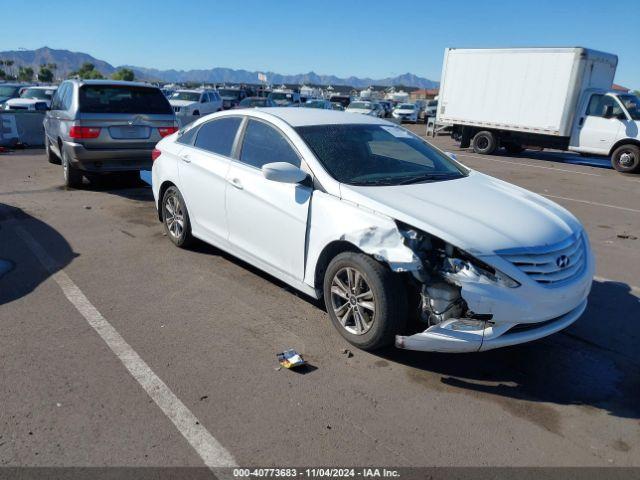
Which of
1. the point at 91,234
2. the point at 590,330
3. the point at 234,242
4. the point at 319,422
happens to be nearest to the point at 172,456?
the point at 319,422

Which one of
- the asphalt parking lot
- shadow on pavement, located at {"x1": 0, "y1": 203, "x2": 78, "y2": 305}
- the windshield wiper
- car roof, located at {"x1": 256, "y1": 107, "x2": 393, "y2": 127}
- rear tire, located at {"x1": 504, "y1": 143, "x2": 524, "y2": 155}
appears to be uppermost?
car roof, located at {"x1": 256, "y1": 107, "x2": 393, "y2": 127}

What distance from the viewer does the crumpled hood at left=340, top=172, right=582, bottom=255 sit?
346 centimetres

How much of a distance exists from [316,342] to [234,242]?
4.83 feet

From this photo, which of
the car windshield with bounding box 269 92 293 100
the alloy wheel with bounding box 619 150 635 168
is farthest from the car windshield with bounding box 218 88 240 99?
the alloy wheel with bounding box 619 150 635 168

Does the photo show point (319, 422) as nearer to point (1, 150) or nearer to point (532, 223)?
point (532, 223)

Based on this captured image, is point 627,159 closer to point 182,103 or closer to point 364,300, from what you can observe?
point 364,300

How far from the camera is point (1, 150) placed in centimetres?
1392

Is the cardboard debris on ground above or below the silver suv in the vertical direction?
below

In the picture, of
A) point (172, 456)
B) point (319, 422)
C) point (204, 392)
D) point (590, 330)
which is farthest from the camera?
point (590, 330)

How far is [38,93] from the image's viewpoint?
66.9ft

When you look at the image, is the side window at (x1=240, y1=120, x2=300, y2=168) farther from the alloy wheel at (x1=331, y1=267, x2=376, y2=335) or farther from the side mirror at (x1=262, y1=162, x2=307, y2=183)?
the alloy wheel at (x1=331, y1=267, x2=376, y2=335)

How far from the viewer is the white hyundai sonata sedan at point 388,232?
134 inches

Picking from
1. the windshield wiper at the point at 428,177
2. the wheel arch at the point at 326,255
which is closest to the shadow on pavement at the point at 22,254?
the wheel arch at the point at 326,255

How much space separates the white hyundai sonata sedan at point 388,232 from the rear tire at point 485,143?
A: 14537mm
